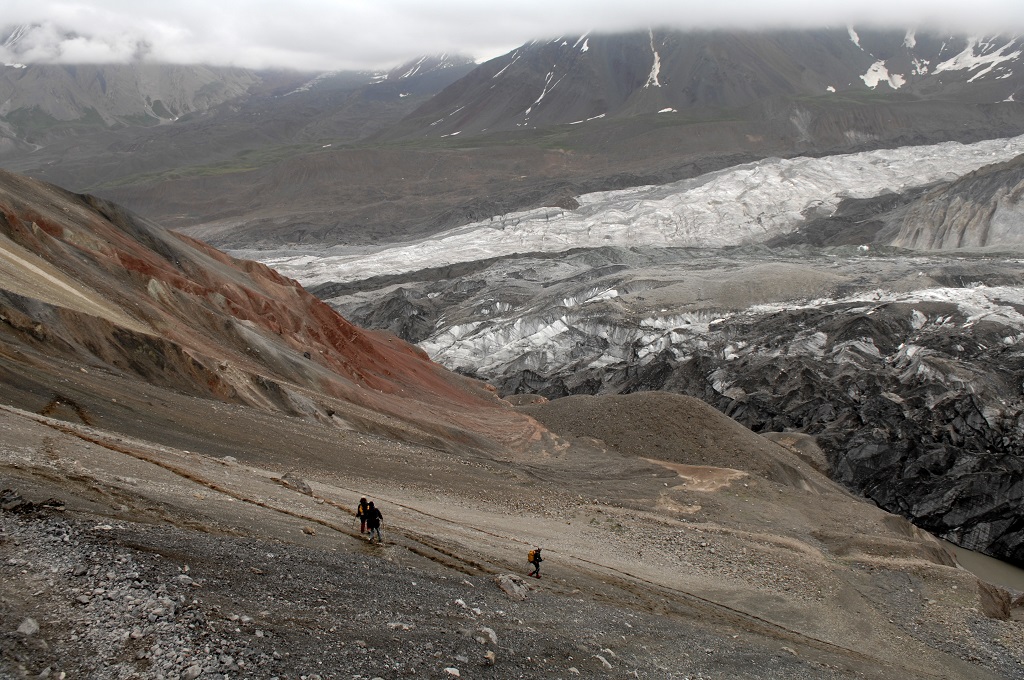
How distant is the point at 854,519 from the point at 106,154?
190m

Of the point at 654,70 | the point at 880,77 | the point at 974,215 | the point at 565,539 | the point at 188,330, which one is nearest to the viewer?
the point at 565,539

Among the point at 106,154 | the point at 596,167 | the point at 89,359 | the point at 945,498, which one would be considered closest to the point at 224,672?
the point at 89,359

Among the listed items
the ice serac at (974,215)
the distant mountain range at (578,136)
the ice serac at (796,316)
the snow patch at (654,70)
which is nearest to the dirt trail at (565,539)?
the ice serac at (796,316)

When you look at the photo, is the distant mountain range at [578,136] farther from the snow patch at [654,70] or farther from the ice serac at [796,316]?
the ice serac at [796,316]

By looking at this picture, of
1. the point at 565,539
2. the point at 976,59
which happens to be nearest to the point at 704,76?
the point at 976,59

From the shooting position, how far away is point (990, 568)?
99.2 feet

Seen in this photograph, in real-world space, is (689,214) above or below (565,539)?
above

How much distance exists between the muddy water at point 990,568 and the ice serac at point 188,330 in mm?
15476

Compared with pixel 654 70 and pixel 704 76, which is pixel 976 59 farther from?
pixel 654 70

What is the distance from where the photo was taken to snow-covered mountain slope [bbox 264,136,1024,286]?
292 feet

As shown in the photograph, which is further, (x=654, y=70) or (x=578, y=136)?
(x=654, y=70)

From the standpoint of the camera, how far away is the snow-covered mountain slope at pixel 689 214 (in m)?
88.9

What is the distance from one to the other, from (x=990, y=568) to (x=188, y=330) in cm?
2626

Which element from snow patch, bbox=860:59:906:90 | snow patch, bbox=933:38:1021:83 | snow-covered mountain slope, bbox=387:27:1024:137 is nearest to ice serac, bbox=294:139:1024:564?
snow-covered mountain slope, bbox=387:27:1024:137
